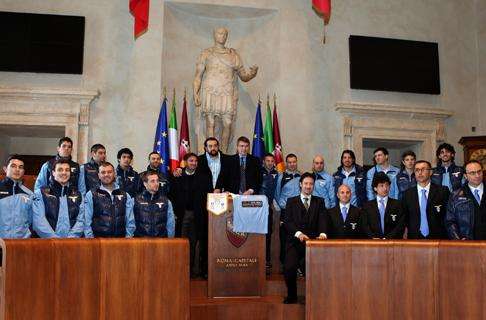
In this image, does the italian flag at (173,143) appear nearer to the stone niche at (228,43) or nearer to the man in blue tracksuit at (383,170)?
the stone niche at (228,43)

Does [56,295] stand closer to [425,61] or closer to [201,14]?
[201,14]

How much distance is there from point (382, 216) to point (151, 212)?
2.19 metres

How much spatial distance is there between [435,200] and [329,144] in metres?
4.67

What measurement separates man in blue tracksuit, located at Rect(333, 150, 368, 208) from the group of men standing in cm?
1

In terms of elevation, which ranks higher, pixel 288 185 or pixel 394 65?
pixel 394 65

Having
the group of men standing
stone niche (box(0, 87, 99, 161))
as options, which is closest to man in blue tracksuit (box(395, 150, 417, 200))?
the group of men standing

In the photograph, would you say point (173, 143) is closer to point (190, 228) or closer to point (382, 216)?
point (190, 228)

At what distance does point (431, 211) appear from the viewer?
17.9 ft

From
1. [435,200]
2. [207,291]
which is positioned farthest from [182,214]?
[435,200]

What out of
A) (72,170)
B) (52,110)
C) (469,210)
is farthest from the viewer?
(52,110)

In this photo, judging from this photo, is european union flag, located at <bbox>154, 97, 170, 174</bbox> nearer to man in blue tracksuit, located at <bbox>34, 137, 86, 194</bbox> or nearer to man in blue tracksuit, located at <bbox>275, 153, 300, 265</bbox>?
man in blue tracksuit, located at <bbox>275, 153, 300, 265</bbox>

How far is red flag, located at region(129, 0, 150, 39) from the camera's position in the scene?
920cm

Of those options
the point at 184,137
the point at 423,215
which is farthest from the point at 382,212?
the point at 184,137

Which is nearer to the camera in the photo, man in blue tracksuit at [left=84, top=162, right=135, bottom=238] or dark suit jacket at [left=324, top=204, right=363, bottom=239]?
man in blue tracksuit at [left=84, top=162, right=135, bottom=238]
